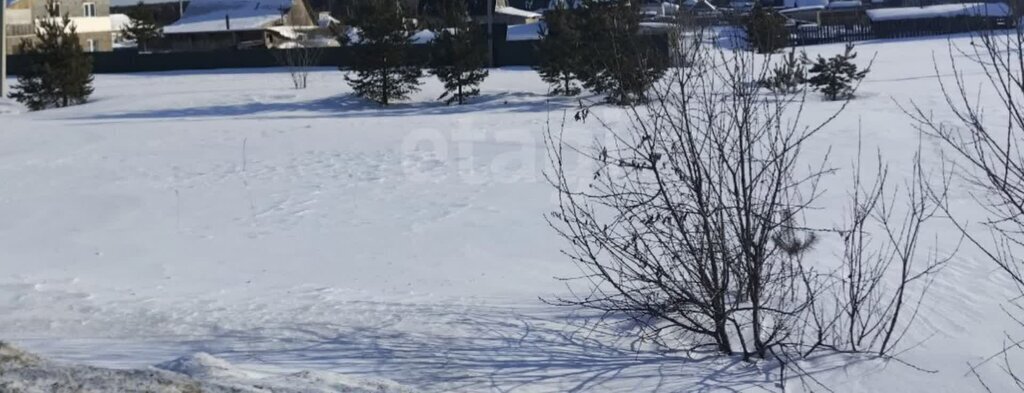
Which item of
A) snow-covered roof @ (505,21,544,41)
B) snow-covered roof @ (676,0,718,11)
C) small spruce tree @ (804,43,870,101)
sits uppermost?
snow-covered roof @ (505,21,544,41)

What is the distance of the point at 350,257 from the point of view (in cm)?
1120

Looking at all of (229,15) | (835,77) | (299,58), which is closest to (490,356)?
A: (835,77)

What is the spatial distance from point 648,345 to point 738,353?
0.55 meters

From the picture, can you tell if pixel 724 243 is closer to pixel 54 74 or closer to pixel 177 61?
pixel 54 74

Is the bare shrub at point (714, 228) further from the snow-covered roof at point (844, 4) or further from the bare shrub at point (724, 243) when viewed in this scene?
the snow-covered roof at point (844, 4)

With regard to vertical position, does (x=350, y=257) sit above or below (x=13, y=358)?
below

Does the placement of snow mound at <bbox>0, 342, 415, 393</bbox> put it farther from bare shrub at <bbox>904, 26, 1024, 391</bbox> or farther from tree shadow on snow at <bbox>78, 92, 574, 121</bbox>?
tree shadow on snow at <bbox>78, 92, 574, 121</bbox>

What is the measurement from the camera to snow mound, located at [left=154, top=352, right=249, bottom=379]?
572 centimetres

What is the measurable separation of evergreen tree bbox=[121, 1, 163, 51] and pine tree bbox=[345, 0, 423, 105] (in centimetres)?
3295

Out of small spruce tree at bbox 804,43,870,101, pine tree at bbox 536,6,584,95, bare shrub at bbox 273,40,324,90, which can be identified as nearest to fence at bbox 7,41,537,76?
bare shrub at bbox 273,40,324,90

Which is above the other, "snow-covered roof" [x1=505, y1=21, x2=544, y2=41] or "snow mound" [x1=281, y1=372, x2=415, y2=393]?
"snow-covered roof" [x1=505, y1=21, x2=544, y2=41]

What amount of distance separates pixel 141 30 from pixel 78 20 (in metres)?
3.18

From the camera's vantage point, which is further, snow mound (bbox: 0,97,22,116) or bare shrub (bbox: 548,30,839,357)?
snow mound (bbox: 0,97,22,116)

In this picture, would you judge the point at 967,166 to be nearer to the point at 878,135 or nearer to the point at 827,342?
the point at 878,135
